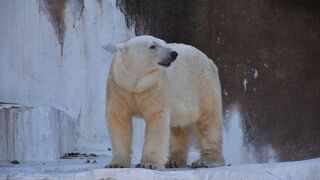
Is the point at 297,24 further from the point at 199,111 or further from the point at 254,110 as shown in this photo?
the point at 199,111

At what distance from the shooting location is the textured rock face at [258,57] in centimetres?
862

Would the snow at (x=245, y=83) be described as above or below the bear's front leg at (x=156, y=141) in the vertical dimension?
above

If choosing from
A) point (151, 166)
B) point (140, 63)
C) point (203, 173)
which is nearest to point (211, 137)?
point (203, 173)

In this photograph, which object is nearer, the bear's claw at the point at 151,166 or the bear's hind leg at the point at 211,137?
the bear's claw at the point at 151,166

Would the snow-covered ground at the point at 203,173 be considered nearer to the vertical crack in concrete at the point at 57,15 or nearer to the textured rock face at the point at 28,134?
the textured rock face at the point at 28,134

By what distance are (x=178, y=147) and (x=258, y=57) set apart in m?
3.42

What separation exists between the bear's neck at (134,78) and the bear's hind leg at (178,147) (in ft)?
3.15

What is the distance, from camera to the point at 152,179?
4.54 m

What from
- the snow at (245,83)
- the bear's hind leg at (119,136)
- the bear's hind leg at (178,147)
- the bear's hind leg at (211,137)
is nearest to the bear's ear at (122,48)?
the bear's hind leg at (119,136)

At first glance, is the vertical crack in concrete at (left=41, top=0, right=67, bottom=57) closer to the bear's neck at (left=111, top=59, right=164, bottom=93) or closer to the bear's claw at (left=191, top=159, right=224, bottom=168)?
the bear's claw at (left=191, top=159, right=224, bottom=168)

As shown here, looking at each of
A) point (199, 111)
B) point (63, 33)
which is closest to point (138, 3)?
point (63, 33)

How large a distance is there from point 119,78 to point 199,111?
92 cm

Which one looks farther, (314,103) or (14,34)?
(314,103)

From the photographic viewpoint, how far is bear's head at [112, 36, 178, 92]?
479cm
